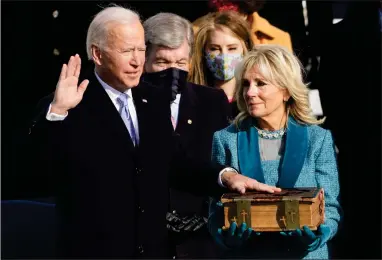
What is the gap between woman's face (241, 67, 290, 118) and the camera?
205 inches

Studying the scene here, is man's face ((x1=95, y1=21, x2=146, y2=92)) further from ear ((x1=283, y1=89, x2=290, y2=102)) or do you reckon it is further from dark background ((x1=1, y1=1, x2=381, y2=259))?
dark background ((x1=1, y1=1, x2=381, y2=259))

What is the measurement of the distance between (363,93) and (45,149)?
2.50 meters

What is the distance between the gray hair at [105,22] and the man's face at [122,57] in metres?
0.03

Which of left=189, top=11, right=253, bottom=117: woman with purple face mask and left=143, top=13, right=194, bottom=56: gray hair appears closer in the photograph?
left=143, top=13, right=194, bottom=56: gray hair

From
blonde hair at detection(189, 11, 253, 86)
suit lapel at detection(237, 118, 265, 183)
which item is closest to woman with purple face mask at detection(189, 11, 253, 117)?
blonde hair at detection(189, 11, 253, 86)

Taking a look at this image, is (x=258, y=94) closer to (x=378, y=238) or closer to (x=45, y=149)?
(x=45, y=149)

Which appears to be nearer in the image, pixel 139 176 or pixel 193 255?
pixel 139 176

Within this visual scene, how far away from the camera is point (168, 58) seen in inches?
240

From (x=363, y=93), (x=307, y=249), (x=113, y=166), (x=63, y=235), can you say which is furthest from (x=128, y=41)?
(x=363, y=93)

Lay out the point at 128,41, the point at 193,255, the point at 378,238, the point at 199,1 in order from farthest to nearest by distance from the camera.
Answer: the point at 199,1 < the point at 378,238 < the point at 193,255 < the point at 128,41

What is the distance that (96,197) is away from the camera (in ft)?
16.3

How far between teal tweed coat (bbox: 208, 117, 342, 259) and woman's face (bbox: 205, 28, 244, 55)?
1.38 meters

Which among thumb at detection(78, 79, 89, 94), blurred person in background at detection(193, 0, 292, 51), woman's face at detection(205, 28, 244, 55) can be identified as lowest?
thumb at detection(78, 79, 89, 94)

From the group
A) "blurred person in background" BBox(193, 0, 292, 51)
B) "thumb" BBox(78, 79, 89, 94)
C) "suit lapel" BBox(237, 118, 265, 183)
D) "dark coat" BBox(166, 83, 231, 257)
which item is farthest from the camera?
"blurred person in background" BBox(193, 0, 292, 51)
